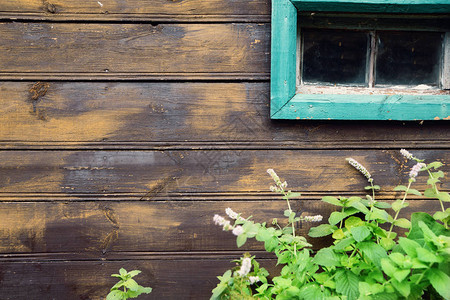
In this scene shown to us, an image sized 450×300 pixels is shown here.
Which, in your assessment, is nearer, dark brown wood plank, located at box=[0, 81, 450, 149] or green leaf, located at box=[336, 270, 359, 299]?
green leaf, located at box=[336, 270, 359, 299]

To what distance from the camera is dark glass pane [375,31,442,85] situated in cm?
131

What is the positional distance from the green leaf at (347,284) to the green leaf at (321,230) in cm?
18

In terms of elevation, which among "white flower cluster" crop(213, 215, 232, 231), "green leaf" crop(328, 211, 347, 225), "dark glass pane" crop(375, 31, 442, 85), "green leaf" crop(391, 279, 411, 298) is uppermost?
"dark glass pane" crop(375, 31, 442, 85)

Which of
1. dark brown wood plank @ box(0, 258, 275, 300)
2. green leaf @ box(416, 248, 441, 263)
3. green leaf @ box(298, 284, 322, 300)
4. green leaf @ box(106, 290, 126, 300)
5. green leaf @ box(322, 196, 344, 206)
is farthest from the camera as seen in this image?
dark brown wood plank @ box(0, 258, 275, 300)

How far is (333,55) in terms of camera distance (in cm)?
131

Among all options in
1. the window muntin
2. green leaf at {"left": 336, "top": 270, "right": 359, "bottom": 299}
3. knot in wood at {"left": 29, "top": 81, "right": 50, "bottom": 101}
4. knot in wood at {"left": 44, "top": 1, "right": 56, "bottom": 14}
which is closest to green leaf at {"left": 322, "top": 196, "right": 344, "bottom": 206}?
green leaf at {"left": 336, "top": 270, "right": 359, "bottom": 299}

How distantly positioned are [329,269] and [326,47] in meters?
0.89

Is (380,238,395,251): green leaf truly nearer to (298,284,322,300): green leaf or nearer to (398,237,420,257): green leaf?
(398,237,420,257): green leaf

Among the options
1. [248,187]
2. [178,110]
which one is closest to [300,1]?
[178,110]

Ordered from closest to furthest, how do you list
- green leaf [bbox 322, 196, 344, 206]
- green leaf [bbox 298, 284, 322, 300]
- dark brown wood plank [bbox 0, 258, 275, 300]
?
green leaf [bbox 298, 284, 322, 300] < green leaf [bbox 322, 196, 344, 206] < dark brown wood plank [bbox 0, 258, 275, 300]

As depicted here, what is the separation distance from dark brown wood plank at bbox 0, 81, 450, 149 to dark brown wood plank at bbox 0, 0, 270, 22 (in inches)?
10.4

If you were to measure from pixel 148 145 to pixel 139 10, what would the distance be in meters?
0.55

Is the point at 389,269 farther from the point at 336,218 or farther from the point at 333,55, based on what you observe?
the point at 333,55

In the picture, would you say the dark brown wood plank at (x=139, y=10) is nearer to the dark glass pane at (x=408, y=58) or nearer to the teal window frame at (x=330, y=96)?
the teal window frame at (x=330, y=96)
